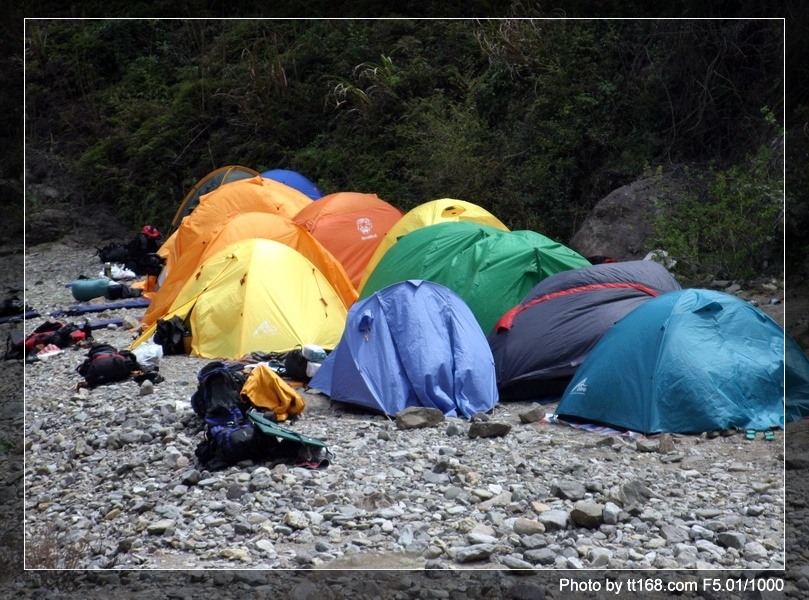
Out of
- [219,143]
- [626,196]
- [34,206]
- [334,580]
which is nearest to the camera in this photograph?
[334,580]

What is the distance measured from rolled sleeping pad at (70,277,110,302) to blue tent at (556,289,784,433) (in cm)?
872

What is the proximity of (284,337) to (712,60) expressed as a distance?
6.83 metres

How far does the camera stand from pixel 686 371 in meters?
5.99

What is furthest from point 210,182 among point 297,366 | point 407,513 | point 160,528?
point 407,513

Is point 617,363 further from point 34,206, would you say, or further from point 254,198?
point 34,206

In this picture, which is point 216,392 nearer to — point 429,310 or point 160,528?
point 160,528

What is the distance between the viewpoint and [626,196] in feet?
40.4

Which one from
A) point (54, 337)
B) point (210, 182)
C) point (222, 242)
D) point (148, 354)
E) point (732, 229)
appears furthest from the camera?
point (210, 182)

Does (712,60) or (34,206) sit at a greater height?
(712,60)

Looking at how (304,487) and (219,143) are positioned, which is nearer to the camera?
(304,487)

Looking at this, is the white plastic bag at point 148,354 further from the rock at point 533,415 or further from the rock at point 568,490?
the rock at point 568,490

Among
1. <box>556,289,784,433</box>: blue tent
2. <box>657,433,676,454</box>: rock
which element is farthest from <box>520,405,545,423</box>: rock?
<box>657,433,676,454</box>: rock

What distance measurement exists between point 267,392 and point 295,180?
33.4 feet
